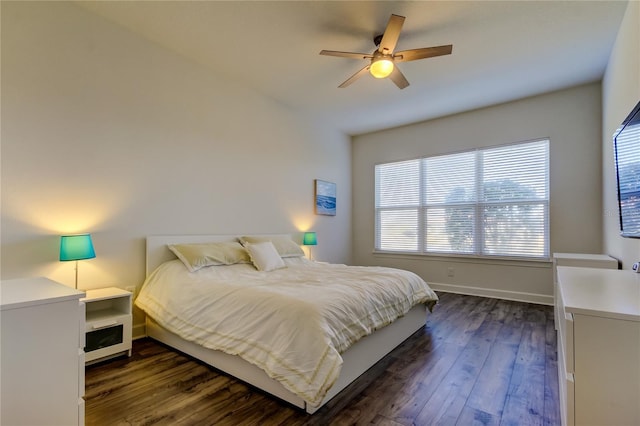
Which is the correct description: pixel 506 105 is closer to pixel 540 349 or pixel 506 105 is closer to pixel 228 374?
pixel 540 349

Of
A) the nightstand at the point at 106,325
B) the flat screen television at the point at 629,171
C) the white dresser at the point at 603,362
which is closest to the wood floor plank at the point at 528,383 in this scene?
the white dresser at the point at 603,362

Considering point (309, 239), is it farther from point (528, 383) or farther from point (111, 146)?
point (528, 383)

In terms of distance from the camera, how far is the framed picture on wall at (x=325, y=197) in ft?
16.4

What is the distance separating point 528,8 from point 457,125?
2373 millimetres

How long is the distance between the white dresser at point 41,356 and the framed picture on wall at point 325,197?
383cm

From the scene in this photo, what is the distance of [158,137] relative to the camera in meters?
3.03

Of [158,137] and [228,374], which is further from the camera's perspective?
[158,137]

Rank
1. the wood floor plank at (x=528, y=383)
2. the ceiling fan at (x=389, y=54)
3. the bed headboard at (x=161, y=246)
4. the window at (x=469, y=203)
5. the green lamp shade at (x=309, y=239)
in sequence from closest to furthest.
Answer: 1. the wood floor plank at (x=528, y=383)
2. the ceiling fan at (x=389, y=54)
3. the bed headboard at (x=161, y=246)
4. the window at (x=469, y=203)
5. the green lamp shade at (x=309, y=239)

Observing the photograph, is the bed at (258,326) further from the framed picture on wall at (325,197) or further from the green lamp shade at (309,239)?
the framed picture on wall at (325,197)

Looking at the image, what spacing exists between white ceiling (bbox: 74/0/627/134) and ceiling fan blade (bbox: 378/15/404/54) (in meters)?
0.27

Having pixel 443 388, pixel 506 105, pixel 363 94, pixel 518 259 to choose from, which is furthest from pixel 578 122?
pixel 443 388

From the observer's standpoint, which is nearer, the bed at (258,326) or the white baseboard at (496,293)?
the bed at (258,326)

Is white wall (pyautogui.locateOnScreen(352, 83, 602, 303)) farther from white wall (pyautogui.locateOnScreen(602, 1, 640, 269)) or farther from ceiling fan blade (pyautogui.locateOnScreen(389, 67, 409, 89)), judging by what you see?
ceiling fan blade (pyautogui.locateOnScreen(389, 67, 409, 89))

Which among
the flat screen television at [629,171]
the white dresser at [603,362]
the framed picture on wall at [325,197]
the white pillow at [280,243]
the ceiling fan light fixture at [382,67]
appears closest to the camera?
the white dresser at [603,362]
